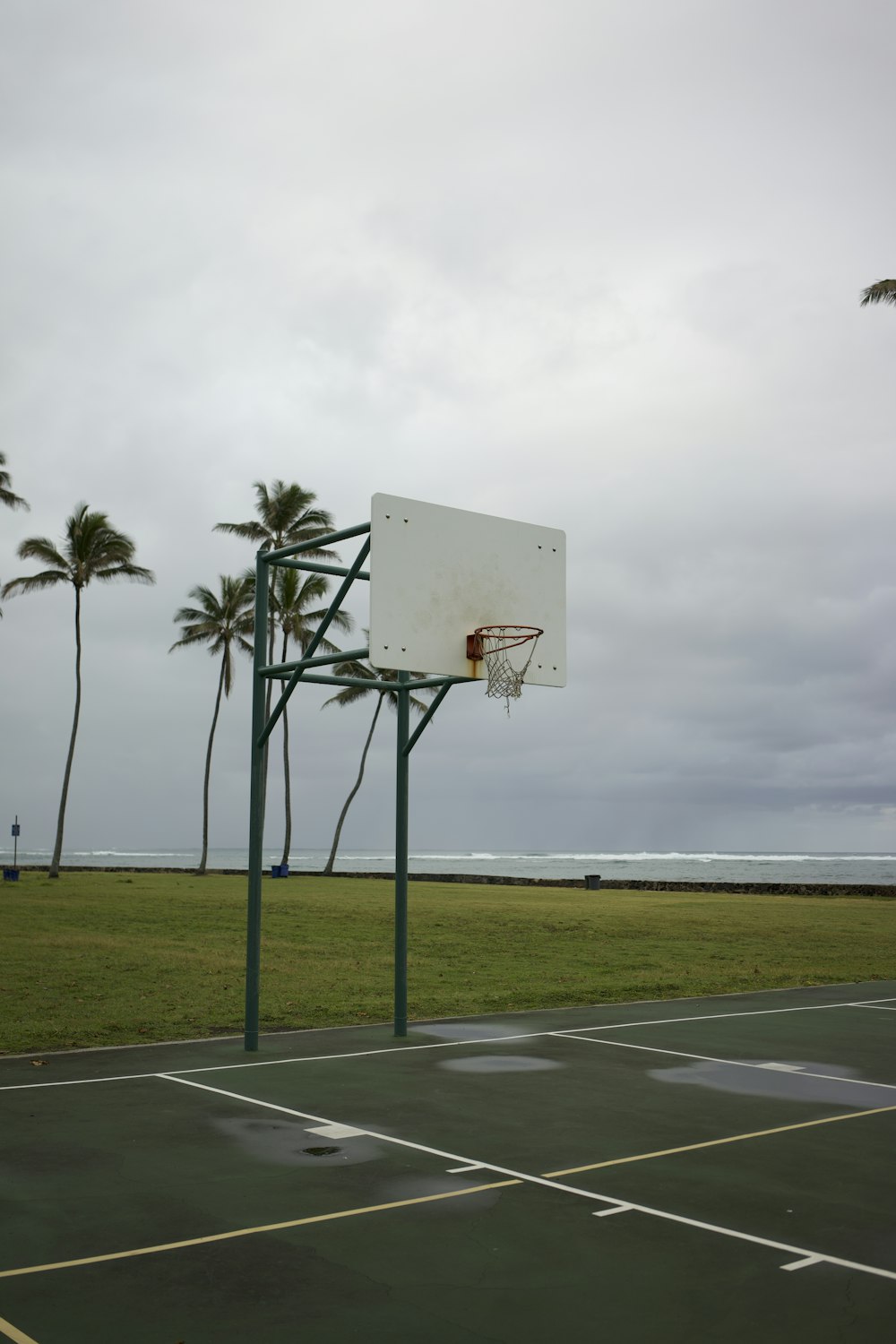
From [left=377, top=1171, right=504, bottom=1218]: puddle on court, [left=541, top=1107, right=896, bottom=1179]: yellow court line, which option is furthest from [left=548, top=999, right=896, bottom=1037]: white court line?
[left=377, top=1171, right=504, bottom=1218]: puddle on court

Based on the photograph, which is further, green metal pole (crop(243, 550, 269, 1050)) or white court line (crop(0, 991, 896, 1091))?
green metal pole (crop(243, 550, 269, 1050))

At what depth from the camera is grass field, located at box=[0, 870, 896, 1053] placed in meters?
12.7

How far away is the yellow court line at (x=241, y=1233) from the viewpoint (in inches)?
188

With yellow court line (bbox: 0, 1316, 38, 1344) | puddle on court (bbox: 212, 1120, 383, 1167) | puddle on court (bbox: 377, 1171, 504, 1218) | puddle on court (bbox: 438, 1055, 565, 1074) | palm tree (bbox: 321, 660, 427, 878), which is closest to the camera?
yellow court line (bbox: 0, 1316, 38, 1344)

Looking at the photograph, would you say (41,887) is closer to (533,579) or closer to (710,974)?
(710,974)

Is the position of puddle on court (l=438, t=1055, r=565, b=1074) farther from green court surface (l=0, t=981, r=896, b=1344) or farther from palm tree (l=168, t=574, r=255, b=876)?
palm tree (l=168, t=574, r=255, b=876)

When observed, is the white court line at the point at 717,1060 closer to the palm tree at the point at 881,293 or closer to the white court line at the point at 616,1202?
the white court line at the point at 616,1202

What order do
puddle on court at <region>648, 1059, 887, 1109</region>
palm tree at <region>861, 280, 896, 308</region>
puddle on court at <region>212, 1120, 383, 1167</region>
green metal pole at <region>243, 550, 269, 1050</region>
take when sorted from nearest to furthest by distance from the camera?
1. puddle on court at <region>212, 1120, 383, 1167</region>
2. puddle on court at <region>648, 1059, 887, 1109</region>
3. green metal pole at <region>243, 550, 269, 1050</region>
4. palm tree at <region>861, 280, 896, 308</region>

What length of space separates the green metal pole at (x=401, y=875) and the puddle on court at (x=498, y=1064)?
1.27m

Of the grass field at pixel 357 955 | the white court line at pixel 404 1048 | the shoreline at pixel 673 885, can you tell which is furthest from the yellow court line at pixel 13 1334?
the shoreline at pixel 673 885

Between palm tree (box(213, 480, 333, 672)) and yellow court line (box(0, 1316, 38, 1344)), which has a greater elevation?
palm tree (box(213, 480, 333, 672))

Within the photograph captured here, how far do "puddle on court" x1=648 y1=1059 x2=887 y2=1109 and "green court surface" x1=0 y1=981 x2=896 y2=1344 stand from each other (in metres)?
0.04

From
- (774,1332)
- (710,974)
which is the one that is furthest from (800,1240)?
(710,974)

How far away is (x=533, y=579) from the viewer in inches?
455
